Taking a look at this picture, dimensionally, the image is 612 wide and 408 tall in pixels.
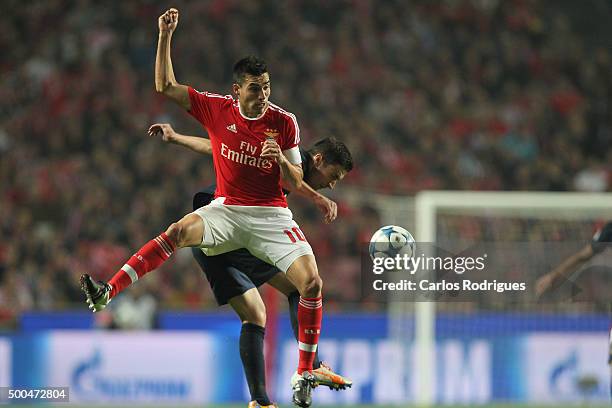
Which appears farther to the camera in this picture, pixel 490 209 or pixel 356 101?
pixel 356 101

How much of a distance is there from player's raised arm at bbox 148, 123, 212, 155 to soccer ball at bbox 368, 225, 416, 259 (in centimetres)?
139

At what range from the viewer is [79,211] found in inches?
569

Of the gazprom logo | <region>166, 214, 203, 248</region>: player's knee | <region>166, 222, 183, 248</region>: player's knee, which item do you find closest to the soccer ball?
<region>166, 214, 203, 248</region>: player's knee

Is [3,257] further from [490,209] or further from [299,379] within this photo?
[299,379]

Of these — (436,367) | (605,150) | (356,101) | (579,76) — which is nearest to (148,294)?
(436,367)

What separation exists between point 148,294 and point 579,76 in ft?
28.9

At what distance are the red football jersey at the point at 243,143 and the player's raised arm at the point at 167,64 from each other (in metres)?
0.07

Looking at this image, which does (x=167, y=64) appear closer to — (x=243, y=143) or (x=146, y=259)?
(x=243, y=143)

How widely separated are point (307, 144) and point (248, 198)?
9.13 metres

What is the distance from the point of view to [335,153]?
22.1 ft

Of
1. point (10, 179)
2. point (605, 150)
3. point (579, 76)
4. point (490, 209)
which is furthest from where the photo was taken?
point (579, 76)

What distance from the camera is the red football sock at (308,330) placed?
6496mm

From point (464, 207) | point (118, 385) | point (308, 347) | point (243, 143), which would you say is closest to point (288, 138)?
point (243, 143)

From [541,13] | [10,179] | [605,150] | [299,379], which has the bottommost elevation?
[299,379]
